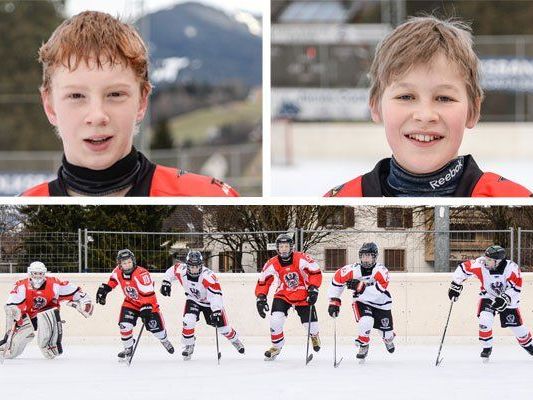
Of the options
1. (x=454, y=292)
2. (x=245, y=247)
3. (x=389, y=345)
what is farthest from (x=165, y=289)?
(x=454, y=292)

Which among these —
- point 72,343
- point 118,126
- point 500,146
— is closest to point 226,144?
point 500,146

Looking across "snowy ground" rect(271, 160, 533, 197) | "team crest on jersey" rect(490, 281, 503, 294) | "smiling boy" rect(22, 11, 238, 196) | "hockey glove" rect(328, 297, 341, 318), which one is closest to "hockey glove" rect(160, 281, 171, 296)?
"hockey glove" rect(328, 297, 341, 318)

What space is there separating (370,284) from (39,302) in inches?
65.9

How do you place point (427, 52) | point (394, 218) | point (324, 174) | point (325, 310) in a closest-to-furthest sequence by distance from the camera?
point (427, 52), point (394, 218), point (325, 310), point (324, 174)

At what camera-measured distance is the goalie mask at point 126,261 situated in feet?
21.9

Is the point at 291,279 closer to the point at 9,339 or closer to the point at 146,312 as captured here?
the point at 146,312

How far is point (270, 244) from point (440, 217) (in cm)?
88

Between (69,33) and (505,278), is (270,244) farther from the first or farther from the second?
(69,33)

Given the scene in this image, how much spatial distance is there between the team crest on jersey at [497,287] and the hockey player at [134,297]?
1631mm

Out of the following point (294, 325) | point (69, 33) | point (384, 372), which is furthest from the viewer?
point (294, 325)

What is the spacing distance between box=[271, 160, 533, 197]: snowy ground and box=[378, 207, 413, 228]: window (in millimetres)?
5089

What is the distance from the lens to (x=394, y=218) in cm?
685

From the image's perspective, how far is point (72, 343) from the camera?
7.23 metres

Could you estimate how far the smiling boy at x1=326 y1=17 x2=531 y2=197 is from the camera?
5633 millimetres
